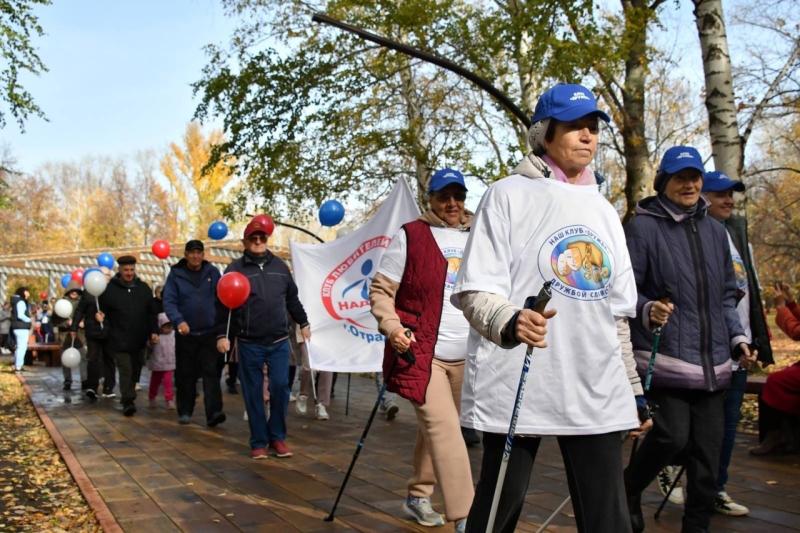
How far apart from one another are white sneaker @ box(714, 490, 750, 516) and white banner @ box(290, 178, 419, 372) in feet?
13.5

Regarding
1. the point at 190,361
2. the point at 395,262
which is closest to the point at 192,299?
the point at 190,361

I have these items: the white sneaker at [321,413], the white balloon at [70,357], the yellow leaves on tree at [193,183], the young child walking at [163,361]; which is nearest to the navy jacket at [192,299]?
the young child walking at [163,361]

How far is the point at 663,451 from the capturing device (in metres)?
4.22

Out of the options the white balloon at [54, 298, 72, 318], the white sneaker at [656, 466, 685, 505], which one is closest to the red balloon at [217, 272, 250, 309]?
the white sneaker at [656, 466, 685, 505]

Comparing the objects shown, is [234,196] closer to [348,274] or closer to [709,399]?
[348,274]

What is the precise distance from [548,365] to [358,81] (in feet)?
48.9

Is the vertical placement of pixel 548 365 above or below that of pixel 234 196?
below

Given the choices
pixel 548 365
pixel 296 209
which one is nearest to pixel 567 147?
pixel 548 365

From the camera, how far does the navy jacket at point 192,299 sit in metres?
10.1

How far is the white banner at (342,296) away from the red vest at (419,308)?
3761 millimetres

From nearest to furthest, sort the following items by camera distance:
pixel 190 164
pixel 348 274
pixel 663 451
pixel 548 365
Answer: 1. pixel 548 365
2. pixel 663 451
3. pixel 348 274
4. pixel 190 164

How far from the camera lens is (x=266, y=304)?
7785 mm

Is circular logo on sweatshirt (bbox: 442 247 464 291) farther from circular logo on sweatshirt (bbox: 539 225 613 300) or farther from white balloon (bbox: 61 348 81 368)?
white balloon (bbox: 61 348 81 368)

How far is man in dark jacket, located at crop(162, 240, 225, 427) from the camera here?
10.1 metres
